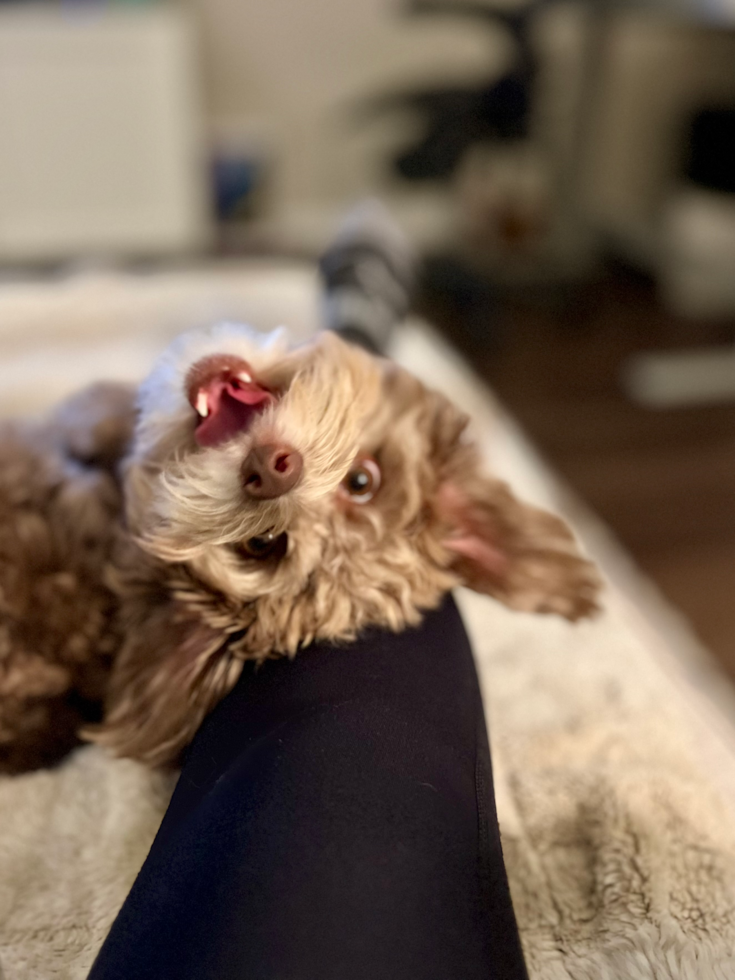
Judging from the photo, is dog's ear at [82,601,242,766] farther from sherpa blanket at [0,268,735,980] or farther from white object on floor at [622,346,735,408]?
white object on floor at [622,346,735,408]

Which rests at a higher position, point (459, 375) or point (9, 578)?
point (9, 578)

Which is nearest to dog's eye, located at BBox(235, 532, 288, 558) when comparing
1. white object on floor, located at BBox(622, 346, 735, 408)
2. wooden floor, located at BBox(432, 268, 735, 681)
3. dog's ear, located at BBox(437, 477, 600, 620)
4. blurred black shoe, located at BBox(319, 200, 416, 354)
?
dog's ear, located at BBox(437, 477, 600, 620)

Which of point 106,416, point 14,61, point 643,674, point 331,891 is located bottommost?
point 643,674

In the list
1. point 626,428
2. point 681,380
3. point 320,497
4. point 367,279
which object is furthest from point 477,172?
point 320,497

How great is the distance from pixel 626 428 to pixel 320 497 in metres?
1.67

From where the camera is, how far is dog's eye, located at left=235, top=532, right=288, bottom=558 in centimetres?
49

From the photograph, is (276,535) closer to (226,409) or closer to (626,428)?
(226,409)

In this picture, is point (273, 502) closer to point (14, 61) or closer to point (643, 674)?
point (643, 674)

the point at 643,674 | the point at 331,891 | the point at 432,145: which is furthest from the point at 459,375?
the point at 432,145

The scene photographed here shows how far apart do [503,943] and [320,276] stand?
3.87 ft

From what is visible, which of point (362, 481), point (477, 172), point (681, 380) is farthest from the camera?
point (477, 172)

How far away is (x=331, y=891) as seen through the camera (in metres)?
0.41

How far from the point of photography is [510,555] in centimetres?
59

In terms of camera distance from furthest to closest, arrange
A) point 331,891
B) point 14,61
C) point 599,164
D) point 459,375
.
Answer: point 599,164, point 14,61, point 459,375, point 331,891
